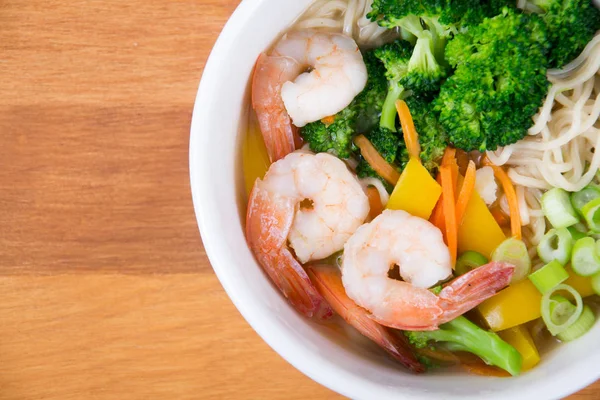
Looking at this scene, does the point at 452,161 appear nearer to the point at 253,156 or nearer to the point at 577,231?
the point at 577,231

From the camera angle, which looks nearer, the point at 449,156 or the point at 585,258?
the point at 585,258

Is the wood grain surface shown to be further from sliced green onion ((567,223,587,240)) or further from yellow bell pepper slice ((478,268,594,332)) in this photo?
sliced green onion ((567,223,587,240))

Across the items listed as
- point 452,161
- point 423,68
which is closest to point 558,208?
point 452,161

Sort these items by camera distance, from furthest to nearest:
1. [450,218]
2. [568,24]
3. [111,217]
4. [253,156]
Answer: [111,217]
[253,156]
[450,218]
[568,24]

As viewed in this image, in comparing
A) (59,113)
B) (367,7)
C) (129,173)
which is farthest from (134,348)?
(367,7)

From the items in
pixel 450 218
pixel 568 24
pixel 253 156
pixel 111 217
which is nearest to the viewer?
pixel 568 24

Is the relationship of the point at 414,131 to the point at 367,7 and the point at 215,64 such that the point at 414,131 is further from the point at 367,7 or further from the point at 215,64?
the point at 215,64
